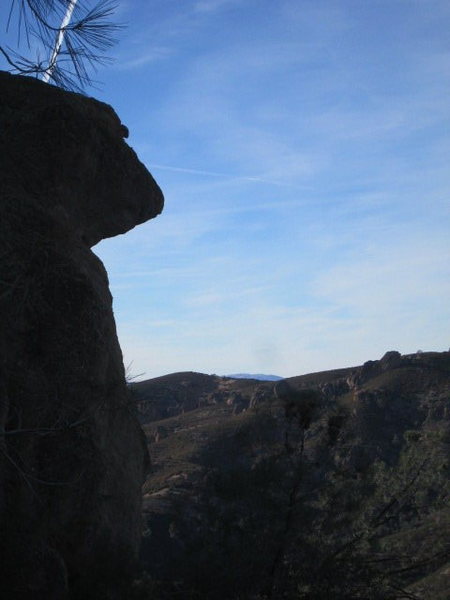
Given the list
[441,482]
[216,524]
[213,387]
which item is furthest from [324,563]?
[213,387]

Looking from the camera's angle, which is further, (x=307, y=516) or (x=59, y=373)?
(x=307, y=516)

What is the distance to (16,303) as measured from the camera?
7715 millimetres

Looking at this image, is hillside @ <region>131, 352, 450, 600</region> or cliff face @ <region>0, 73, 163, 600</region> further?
hillside @ <region>131, 352, 450, 600</region>

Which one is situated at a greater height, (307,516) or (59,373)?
(59,373)

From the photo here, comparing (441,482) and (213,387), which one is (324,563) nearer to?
(441,482)

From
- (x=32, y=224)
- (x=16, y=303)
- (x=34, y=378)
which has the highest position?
(x=32, y=224)

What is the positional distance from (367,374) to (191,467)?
28.1 m

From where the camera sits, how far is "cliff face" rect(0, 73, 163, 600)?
7605 mm

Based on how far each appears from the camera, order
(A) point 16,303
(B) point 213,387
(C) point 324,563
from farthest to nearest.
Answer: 1. (B) point 213,387
2. (C) point 324,563
3. (A) point 16,303

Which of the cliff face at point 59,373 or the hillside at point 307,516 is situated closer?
the cliff face at point 59,373

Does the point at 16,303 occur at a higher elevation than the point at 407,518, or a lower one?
higher

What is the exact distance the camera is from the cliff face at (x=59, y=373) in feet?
25.0

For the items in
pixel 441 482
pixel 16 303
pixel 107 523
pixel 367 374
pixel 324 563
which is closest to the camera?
pixel 16 303

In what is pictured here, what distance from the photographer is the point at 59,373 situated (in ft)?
28.5
